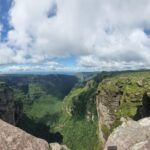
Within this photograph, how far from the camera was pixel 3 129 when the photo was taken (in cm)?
2627

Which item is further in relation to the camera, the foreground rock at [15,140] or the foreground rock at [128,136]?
the foreground rock at [128,136]

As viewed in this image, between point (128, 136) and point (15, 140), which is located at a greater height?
point (15, 140)

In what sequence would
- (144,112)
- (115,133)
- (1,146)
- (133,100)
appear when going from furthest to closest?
(133,100)
(144,112)
(115,133)
(1,146)

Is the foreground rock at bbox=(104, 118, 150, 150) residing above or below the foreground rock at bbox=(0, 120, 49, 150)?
below

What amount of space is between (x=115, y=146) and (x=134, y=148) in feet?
14.6

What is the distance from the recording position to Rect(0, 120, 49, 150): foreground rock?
83.5 feet

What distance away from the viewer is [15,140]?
84.8 ft

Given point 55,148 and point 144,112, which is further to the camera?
point 144,112

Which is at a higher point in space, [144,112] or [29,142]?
[29,142]

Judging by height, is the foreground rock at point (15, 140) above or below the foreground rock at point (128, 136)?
above

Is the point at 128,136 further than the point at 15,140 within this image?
Yes

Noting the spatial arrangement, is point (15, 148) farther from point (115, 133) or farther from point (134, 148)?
point (115, 133)

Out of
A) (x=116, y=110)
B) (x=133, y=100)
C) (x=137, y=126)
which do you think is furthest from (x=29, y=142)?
(x=116, y=110)

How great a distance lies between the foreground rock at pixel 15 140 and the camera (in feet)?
83.5
